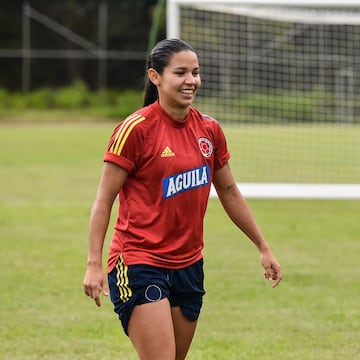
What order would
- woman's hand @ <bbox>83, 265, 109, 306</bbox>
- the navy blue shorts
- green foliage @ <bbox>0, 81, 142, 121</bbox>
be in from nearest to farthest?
woman's hand @ <bbox>83, 265, 109, 306</bbox> → the navy blue shorts → green foliage @ <bbox>0, 81, 142, 121</bbox>

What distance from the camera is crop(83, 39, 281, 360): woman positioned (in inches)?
197

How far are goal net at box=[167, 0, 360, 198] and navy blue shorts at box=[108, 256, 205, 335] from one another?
9.20m

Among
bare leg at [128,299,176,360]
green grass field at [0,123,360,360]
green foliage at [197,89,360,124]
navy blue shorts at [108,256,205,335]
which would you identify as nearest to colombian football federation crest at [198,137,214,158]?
navy blue shorts at [108,256,205,335]

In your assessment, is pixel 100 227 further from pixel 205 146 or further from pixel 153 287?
pixel 205 146

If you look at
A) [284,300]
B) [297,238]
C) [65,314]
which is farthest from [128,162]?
[297,238]

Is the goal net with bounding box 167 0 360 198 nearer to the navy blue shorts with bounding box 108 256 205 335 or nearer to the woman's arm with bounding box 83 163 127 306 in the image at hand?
the navy blue shorts with bounding box 108 256 205 335

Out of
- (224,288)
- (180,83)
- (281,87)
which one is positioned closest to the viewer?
(180,83)

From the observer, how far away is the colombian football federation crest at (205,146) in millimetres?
5258

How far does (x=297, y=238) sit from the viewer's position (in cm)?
1287

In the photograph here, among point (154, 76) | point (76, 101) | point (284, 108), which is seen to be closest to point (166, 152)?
point (154, 76)

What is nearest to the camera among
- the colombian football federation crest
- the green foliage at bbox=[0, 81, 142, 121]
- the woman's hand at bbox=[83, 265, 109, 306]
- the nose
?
the woman's hand at bbox=[83, 265, 109, 306]

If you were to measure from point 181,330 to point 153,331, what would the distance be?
1.14 feet

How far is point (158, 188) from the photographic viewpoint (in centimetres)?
511

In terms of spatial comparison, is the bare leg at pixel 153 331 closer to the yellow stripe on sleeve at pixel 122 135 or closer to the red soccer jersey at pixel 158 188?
the red soccer jersey at pixel 158 188
